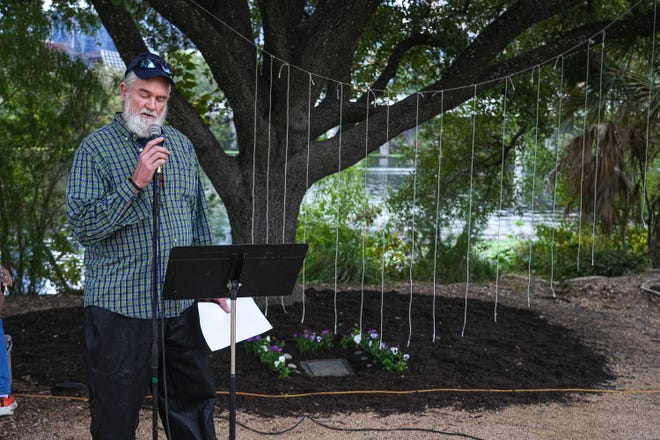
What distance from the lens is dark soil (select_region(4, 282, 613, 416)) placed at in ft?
15.7

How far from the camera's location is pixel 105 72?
8594 millimetres

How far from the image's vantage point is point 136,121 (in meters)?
2.77

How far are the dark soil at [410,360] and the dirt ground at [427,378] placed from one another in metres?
0.01

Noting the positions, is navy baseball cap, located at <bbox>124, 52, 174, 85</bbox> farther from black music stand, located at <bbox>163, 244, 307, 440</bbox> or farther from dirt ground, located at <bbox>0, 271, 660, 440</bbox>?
dirt ground, located at <bbox>0, 271, 660, 440</bbox>

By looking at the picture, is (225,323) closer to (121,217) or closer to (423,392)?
(121,217)

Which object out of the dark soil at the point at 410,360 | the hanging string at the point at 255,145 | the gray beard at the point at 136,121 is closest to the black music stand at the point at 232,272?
the gray beard at the point at 136,121

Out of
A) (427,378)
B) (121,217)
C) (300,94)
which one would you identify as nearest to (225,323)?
(121,217)

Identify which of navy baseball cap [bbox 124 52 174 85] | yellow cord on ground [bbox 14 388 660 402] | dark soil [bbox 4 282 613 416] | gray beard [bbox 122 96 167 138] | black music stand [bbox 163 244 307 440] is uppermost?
navy baseball cap [bbox 124 52 174 85]

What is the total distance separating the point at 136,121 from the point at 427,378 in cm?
308

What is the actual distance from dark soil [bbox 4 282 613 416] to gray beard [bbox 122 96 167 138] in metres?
2.28

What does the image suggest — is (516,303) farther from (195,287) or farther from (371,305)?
(195,287)

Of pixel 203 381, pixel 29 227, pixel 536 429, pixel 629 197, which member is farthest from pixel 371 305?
pixel 629 197

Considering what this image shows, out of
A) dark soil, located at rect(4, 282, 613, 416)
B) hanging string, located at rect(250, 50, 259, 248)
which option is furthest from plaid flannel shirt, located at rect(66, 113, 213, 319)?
hanging string, located at rect(250, 50, 259, 248)

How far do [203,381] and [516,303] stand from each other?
5369 millimetres
